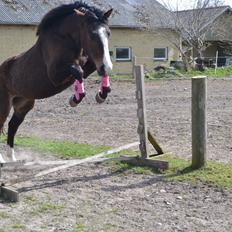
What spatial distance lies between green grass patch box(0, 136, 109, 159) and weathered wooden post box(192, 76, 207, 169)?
1.89 metres

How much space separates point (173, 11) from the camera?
33656 mm

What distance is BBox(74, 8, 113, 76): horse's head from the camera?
211 inches

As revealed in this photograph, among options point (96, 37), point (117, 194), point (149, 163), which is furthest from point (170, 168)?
point (96, 37)

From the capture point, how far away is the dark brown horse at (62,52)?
542 centimetres

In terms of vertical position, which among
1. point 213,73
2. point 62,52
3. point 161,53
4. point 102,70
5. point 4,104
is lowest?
point 213,73

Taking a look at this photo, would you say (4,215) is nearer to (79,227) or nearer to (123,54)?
(79,227)

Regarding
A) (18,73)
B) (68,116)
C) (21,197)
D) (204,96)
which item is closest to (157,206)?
(21,197)

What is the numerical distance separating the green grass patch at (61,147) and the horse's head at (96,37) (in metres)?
2.76

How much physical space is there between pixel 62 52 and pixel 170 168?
2279mm

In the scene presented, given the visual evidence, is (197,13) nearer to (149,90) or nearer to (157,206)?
(149,90)

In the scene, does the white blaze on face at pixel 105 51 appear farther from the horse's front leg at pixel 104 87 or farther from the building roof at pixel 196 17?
the building roof at pixel 196 17

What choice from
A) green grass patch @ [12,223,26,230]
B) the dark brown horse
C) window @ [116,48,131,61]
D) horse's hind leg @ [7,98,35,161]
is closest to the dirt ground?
green grass patch @ [12,223,26,230]

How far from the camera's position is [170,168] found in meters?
6.88

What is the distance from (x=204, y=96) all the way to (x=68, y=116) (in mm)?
6185
